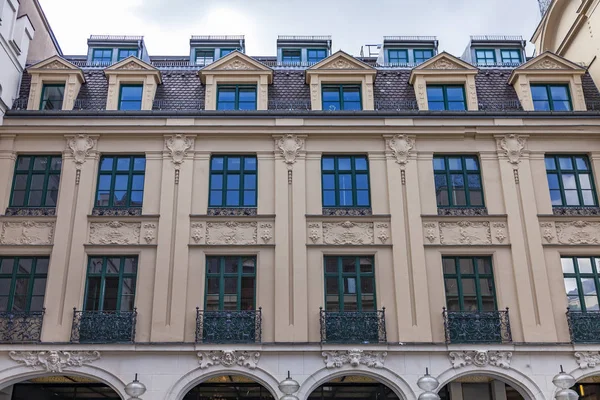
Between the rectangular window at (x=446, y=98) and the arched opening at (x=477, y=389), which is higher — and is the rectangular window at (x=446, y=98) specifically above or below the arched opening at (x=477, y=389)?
above

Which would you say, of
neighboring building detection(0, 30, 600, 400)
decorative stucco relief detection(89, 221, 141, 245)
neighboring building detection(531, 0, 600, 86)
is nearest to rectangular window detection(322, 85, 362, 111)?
neighboring building detection(0, 30, 600, 400)

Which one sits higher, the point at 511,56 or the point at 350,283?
the point at 511,56

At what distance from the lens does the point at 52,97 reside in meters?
20.8

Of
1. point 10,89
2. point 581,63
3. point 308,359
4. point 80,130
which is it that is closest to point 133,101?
point 80,130

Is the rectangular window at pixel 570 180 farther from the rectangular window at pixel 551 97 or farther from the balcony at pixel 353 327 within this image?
the balcony at pixel 353 327

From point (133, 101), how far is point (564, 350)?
1576 centimetres

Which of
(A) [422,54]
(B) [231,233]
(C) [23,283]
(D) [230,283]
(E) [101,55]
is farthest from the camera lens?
(E) [101,55]

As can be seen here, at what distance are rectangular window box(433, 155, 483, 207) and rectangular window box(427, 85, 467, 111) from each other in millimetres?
1978

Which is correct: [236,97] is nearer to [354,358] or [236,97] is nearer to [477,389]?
[354,358]

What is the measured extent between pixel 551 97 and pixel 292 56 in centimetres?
1154

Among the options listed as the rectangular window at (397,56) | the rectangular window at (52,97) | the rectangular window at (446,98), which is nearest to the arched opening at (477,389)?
the rectangular window at (446,98)

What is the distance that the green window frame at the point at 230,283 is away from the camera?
1781cm

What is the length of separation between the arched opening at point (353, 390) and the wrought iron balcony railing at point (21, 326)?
26.9 feet

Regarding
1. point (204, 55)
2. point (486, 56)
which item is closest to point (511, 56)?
point (486, 56)
